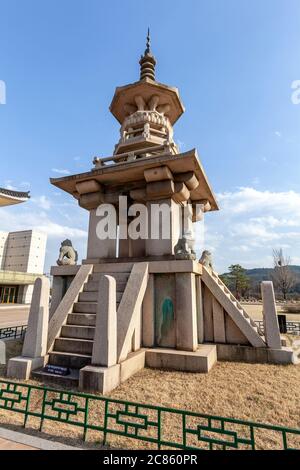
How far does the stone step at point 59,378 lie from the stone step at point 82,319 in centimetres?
135

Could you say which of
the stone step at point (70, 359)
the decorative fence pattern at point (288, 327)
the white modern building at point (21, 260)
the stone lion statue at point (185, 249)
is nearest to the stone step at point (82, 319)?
the stone step at point (70, 359)

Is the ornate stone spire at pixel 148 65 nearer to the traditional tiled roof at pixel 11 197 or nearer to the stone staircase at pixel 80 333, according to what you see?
the stone staircase at pixel 80 333

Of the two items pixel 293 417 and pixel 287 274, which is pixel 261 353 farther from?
pixel 287 274

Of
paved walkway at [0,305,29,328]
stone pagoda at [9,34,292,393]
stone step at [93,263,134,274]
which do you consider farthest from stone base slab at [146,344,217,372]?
paved walkway at [0,305,29,328]

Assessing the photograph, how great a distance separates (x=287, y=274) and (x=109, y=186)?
54.0 meters

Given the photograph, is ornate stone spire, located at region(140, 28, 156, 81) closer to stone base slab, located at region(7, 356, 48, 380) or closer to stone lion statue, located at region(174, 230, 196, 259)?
stone lion statue, located at region(174, 230, 196, 259)

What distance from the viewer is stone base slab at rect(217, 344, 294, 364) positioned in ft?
23.6

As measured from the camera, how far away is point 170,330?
25.4 feet

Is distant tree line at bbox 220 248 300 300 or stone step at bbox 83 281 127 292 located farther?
distant tree line at bbox 220 248 300 300

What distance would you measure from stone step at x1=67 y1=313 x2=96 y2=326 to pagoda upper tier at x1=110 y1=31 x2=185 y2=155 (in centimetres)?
817

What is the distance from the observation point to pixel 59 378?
5.86 m

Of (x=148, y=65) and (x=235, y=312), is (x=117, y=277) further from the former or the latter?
(x=148, y=65)

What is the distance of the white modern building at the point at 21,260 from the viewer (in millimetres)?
44812

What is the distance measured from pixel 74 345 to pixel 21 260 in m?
49.3
